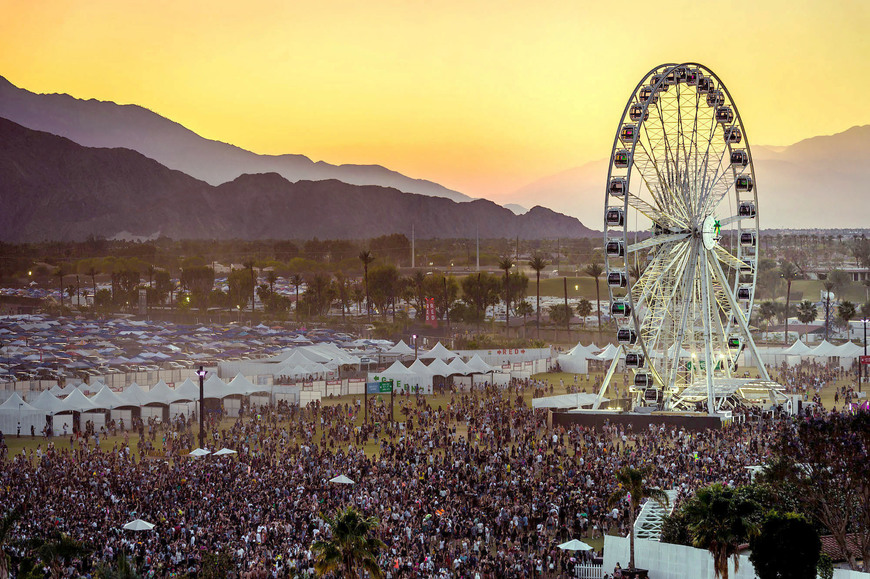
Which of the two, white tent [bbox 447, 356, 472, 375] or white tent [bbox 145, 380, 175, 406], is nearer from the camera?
white tent [bbox 145, 380, 175, 406]

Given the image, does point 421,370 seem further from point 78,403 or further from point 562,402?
point 78,403

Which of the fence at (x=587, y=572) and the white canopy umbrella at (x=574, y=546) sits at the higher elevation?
the white canopy umbrella at (x=574, y=546)

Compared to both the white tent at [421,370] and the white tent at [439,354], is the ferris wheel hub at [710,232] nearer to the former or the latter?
the white tent at [421,370]

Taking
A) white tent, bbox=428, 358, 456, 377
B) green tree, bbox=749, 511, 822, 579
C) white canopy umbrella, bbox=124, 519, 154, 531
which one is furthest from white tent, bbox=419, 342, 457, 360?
green tree, bbox=749, 511, 822, 579

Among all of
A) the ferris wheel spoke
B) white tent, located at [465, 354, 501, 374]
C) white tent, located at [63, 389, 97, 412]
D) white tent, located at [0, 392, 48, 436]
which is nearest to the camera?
white tent, located at [0, 392, 48, 436]

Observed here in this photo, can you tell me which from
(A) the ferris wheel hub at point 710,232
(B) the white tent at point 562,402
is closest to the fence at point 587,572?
(B) the white tent at point 562,402

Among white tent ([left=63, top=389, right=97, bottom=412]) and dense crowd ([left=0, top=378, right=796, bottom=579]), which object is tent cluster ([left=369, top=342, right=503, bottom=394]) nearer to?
dense crowd ([left=0, top=378, right=796, bottom=579])
